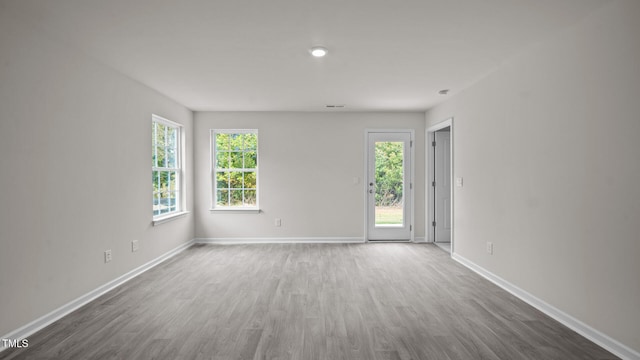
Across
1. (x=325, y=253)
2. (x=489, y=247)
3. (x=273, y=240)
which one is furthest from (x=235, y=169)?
(x=489, y=247)

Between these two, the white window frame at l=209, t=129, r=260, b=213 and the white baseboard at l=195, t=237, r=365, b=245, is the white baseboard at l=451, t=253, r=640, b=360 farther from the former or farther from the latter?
the white window frame at l=209, t=129, r=260, b=213

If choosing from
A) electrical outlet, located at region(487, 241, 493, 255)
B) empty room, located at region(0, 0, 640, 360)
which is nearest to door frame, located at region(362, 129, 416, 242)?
empty room, located at region(0, 0, 640, 360)

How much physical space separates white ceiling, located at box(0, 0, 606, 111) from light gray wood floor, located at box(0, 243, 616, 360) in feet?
7.95

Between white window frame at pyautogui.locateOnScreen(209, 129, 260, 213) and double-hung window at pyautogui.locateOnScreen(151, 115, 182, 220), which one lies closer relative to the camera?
double-hung window at pyautogui.locateOnScreen(151, 115, 182, 220)

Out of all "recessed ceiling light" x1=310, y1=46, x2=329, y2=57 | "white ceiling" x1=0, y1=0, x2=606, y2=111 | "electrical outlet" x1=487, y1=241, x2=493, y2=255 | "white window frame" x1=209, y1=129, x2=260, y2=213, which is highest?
"white ceiling" x1=0, y1=0, x2=606, y2=111

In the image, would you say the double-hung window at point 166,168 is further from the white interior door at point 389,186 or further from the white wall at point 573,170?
the white wall at point 573,170

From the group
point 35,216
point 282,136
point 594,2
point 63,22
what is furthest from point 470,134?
point 35,216

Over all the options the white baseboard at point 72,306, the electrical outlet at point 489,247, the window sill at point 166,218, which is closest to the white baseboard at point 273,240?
the window sill at point 166,218

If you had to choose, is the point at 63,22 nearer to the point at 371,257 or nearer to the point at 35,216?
the point at 35,216

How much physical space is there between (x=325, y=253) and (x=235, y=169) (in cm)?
230

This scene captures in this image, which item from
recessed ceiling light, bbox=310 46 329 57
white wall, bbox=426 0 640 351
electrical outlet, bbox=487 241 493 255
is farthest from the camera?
electrical outlet, bbox=487 241 493 255

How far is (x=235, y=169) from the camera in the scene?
19.7ft

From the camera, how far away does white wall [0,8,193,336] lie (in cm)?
241

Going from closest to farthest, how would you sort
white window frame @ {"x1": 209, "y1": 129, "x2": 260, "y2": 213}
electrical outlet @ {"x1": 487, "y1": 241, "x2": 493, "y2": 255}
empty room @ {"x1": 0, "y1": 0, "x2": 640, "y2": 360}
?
empty room @ {"x1": 0, "y1": 0, "x2": 640, "y2": 360}
electrical outlet @ {"x1": 487, "y1": 241, "x2": 493, "y2": 255}
white window frame @ {"x1": 209, "y1": 129, "x2": 260, "y2": 213}
